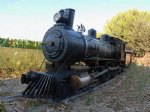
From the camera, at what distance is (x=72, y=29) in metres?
10.8

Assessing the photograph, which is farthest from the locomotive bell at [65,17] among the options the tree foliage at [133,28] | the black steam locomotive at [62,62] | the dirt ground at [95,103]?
the tree foliage at [133,28]

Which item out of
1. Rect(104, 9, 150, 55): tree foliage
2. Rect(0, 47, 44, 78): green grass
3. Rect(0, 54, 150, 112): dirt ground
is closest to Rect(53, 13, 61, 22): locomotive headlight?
Rect(0, 54, 150, 112): dirt ground

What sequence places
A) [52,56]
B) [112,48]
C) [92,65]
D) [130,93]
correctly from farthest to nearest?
[112,48], [92,65], [130,93], [52,56]

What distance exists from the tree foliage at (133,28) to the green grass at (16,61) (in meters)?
24.0

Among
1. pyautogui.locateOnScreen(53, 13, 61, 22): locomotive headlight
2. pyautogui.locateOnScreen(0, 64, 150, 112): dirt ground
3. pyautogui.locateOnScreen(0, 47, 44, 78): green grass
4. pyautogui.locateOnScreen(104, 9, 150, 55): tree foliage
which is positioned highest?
pyautogui.locateOnScreen(104, 9, 150, 55): tree foliage

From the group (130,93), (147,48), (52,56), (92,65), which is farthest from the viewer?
(147,48)

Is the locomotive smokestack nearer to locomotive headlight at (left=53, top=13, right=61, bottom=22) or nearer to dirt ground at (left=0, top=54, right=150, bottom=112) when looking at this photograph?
locomotive headlight at (left=53, top=13, right=61, bottom=22)

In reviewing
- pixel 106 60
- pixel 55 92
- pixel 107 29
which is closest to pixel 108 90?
pixel 106 60

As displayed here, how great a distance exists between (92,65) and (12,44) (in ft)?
29.5

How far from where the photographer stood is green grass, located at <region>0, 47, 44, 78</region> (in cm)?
1610

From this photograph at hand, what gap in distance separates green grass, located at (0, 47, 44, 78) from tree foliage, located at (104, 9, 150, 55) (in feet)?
78.9

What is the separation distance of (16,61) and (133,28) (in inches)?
1149

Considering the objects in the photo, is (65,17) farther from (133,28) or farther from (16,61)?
(133,28)

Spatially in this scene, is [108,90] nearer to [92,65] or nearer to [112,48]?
[92,65]
